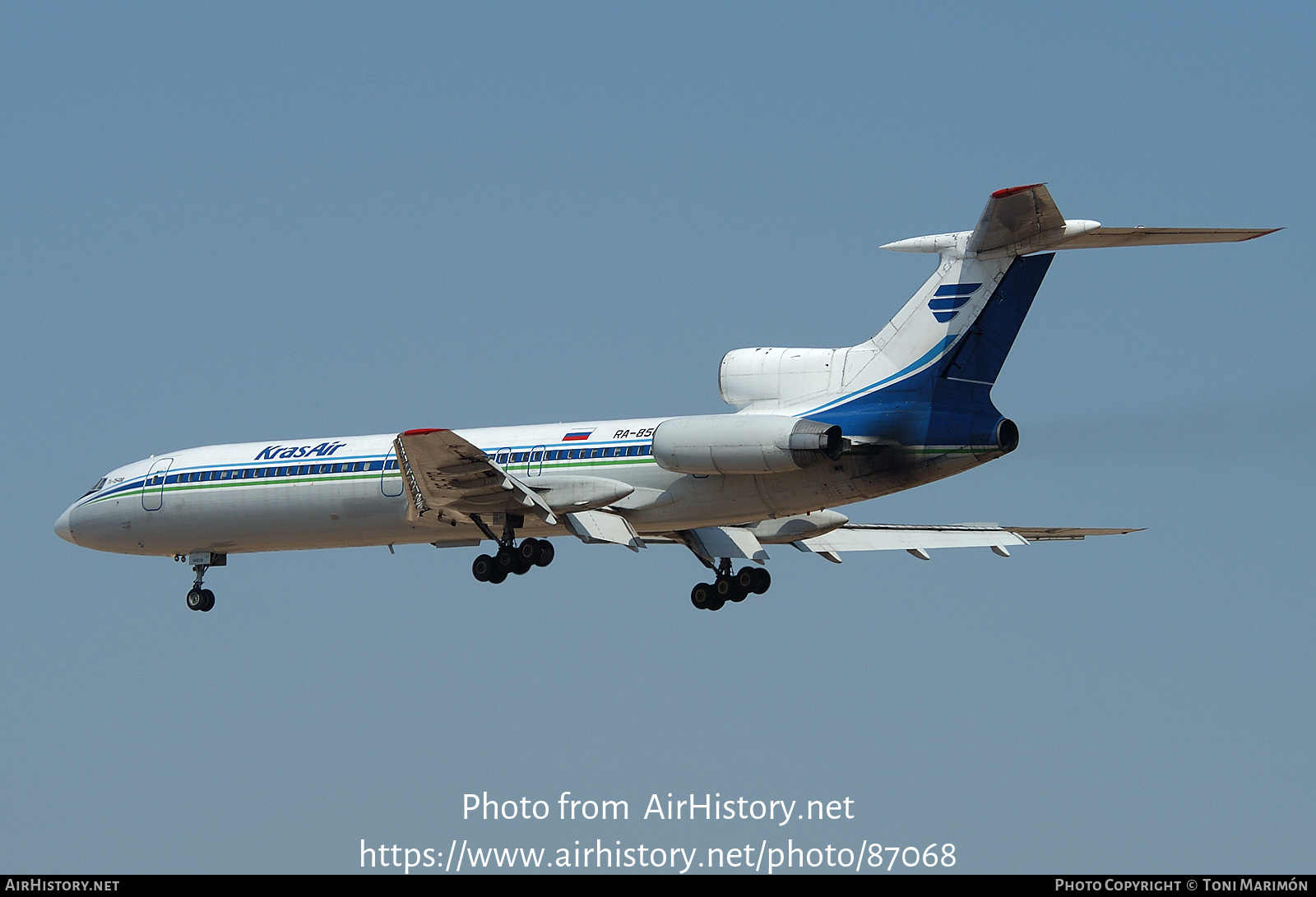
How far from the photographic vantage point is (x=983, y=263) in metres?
30.4

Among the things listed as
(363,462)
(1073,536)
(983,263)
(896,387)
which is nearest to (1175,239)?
(983,263)

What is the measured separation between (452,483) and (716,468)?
5087 mm

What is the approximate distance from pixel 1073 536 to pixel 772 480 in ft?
27.4

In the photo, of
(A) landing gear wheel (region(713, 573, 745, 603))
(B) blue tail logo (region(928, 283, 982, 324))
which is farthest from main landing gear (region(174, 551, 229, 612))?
(B) blue tail logo (region(928, 283, 982, 324))

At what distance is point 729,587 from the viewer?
120 feet

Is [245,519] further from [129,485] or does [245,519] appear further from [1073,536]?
[1073,536]

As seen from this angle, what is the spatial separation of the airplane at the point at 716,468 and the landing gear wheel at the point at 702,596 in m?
0.04

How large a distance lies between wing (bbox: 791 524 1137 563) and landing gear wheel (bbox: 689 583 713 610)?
86.8 inches

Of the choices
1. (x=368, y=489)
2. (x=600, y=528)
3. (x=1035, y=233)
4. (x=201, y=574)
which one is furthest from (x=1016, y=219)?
(x=201, y=574)

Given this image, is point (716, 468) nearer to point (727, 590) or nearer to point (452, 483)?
point (452, 483)

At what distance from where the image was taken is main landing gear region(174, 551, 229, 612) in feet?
127

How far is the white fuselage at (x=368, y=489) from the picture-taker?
31688 mm
